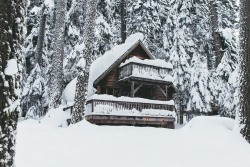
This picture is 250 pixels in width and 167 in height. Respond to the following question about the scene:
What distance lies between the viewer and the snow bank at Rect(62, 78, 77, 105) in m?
23.4

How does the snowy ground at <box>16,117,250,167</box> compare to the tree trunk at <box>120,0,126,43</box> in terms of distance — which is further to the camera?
the tree trunk at <box>120,0,126,43</box>

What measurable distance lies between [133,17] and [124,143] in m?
26.6

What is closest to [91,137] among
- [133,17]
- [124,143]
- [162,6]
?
[124,143]

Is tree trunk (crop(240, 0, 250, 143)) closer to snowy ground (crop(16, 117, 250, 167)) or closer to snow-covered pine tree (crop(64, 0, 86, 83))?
snowy ground (crop(16, 117, 250, 167))

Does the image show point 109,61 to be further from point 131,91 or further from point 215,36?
point 215,36

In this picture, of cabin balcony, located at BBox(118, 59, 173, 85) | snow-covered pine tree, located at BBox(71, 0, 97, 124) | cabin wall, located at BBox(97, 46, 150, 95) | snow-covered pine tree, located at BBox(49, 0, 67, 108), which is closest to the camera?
snow-covered pine tree, located at BBox(71, 0, 97, 124)

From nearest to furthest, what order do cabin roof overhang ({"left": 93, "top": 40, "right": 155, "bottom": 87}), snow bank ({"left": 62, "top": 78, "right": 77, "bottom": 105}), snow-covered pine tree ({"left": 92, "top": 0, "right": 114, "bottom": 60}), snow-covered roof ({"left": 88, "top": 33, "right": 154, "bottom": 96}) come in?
1. snow-covered pine tree ({"left": 92, "top": 0, "right": 114, "bottom": 60})
2. cabin roof overhang ({"left": 93, "top": 40, "right": 155, "bottom": 87})
3. snow-covered roof ({"left": 88, "top": 33, "right": 154, "bottom": 96})
4. snow bank ({"left": 62, "top": 78, "right": 77, "bottom": 105})

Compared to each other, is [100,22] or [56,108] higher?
[100,22]

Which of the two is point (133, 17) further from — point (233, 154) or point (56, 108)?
point (233, 154)

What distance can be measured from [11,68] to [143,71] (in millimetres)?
20194

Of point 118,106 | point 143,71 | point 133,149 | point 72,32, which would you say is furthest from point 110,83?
point 133,149

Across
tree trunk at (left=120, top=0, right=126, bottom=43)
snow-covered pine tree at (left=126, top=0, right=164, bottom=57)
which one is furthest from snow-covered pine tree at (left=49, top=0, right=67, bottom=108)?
tree trunk at (left=120, top=0, right=126, bottom=43)

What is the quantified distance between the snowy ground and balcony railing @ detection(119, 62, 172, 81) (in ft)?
34.0

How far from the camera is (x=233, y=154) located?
28.5ft
